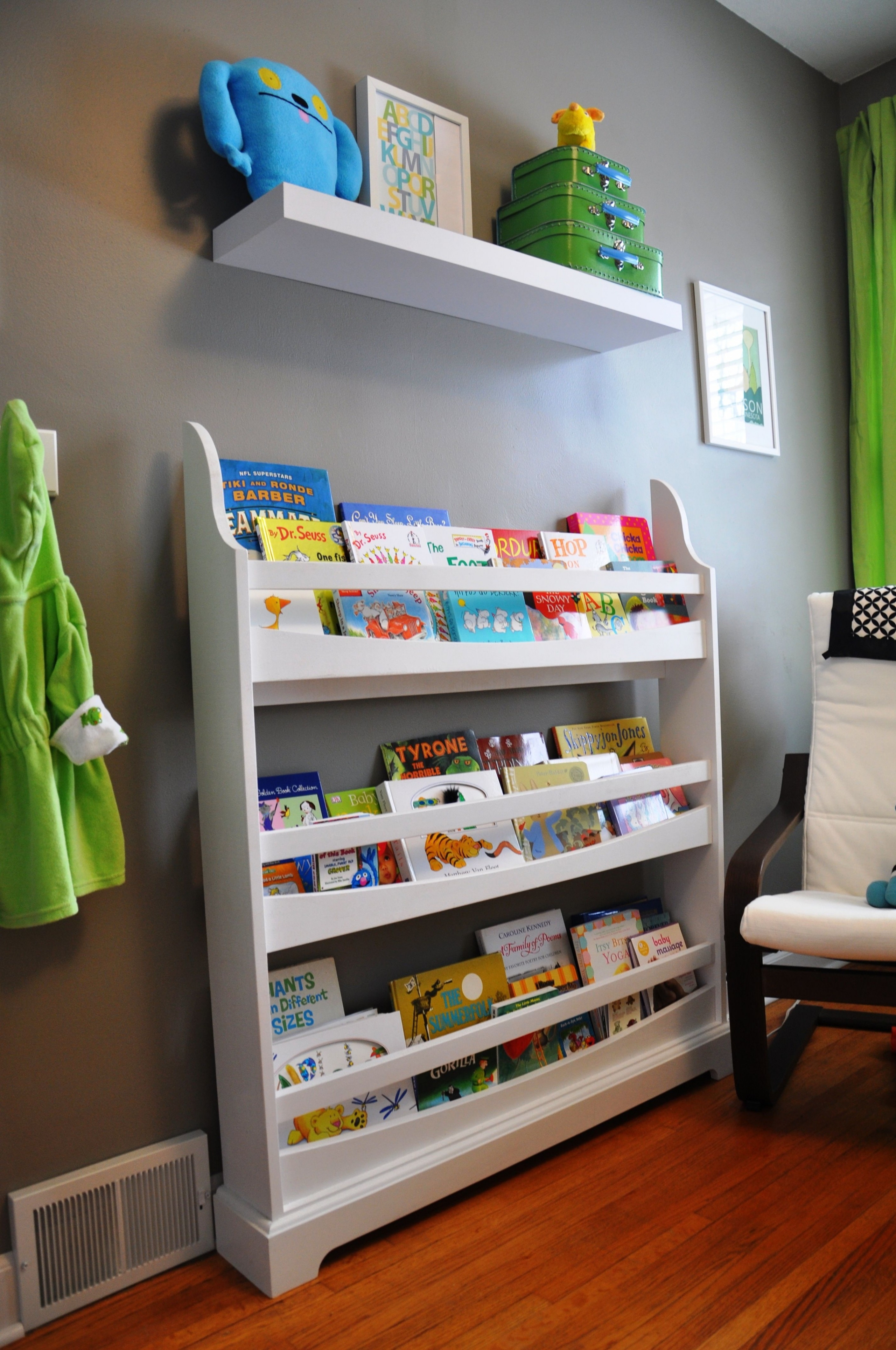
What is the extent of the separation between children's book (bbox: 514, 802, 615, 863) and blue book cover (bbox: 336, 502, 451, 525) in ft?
1.84

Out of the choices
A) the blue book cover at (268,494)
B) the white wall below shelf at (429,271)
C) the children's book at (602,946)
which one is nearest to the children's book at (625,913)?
the children's book at (602,946)

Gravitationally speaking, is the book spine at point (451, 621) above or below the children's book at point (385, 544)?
below

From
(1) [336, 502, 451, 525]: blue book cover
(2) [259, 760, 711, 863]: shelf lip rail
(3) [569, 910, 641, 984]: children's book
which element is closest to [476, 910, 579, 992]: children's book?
(3) [569, 910, 641, 984]: children's book

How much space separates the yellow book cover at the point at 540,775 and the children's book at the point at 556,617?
9.7 inches

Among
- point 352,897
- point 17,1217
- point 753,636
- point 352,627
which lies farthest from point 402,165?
point 17,1217

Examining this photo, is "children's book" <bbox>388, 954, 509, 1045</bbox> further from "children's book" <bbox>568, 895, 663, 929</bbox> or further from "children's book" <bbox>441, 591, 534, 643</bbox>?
"children's book" <bbox>441, 591, 534, 643</bbox>

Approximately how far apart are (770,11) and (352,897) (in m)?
2.59

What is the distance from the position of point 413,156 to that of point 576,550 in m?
0.79

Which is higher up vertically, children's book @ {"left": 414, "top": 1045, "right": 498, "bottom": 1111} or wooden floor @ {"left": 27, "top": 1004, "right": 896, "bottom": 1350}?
children's book @ {"left": 414, "top": 1045, "right": 498, "bottom": 1111}

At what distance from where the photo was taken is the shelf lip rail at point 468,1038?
4.61 ft

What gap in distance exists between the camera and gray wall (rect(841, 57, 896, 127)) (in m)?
2.84

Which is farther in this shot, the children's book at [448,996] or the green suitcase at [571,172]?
the green suitcase at [571,172]

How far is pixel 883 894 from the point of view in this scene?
183 cm

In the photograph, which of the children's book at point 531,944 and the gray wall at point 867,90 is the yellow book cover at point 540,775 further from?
the gray wall at point 867,90
